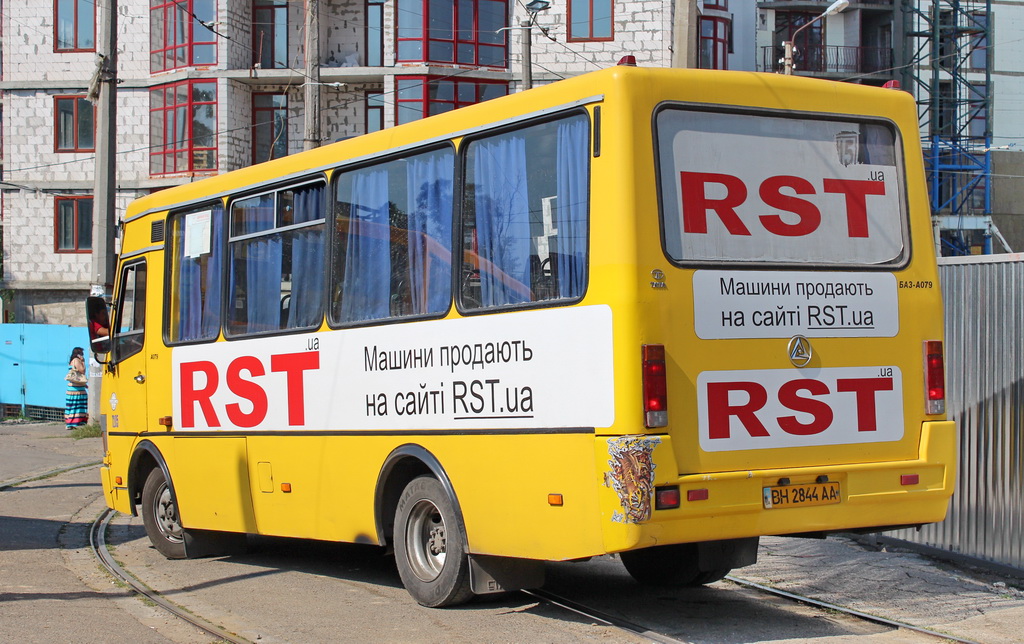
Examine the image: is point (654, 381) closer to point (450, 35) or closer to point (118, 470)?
point (118, 470)

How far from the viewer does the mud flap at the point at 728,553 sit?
24.7 feet

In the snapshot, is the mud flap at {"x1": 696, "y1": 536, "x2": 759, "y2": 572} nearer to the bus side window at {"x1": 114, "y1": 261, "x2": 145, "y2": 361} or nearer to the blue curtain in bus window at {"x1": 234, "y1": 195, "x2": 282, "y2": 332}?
the blue curtain in bus window at {"x1": 234, "y1": 195, "x2": 282, "y2": 332}

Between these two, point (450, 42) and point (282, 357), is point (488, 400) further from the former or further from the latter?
point (450, 42)

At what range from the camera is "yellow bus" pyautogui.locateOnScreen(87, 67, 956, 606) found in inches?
256

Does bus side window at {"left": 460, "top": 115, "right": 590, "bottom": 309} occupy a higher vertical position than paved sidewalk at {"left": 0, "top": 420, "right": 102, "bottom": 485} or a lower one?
higher

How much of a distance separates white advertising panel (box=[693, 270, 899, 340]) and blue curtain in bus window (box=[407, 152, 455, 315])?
5.68 feet

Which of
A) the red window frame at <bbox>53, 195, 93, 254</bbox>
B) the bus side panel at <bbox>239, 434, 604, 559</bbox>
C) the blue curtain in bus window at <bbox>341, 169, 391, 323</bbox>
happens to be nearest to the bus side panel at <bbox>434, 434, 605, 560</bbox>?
the bus side panel at <bbox>239, 434, 604, 559</bbox>

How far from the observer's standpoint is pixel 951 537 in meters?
9.81

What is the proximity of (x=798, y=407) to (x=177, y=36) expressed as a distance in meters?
33.2

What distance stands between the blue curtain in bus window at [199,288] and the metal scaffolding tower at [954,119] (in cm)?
4573

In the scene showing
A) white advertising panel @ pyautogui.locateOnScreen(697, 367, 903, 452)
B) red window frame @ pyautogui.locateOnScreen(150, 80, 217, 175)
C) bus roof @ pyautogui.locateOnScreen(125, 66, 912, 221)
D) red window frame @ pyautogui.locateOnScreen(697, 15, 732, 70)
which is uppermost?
red window frame @ pyautogui.locateOnScreen(697, 15, 732, 70)

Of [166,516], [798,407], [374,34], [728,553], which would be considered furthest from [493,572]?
[374,34]

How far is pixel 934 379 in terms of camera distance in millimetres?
7266

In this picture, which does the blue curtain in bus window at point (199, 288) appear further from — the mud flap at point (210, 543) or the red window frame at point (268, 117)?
the red window frame at point (268, 117)
